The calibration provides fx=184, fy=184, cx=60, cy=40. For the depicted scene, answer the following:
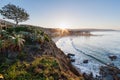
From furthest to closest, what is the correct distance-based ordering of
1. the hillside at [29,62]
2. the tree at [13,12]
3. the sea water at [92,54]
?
the tree at [13,12], the sea water at [92,54], the hillside at [29,62]

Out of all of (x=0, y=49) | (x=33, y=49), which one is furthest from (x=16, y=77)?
(x=33, y=49)

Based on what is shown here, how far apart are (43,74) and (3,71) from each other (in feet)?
11.2

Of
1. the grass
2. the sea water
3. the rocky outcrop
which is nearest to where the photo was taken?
the grass

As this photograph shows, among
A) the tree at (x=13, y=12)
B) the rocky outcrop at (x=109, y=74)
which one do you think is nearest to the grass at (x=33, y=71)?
the rocky outcrop at (x=109, y=74)

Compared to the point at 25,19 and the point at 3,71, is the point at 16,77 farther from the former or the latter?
the point at 25,19

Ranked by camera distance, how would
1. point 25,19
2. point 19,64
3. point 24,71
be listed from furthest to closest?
point 25,19 → point 19,64 → point 24,71

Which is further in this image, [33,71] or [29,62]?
[29,62]

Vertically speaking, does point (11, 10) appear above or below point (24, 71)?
above

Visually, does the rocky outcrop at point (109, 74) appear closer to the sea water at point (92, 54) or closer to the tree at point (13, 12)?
the sea water at point (92, 54)

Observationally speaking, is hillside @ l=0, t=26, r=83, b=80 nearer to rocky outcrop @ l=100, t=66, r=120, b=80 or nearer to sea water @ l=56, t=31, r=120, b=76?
rocky outcrop @ l=100, t=66, r=120, b=80

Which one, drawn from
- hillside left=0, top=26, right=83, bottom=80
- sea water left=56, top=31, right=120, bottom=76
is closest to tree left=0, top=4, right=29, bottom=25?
sea water left=56, top=31, right=120, bottom=76

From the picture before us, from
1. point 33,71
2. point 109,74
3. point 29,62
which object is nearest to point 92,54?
point 109,74

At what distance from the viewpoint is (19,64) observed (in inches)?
698

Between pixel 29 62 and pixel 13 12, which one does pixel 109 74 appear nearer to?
pixel 29 62
